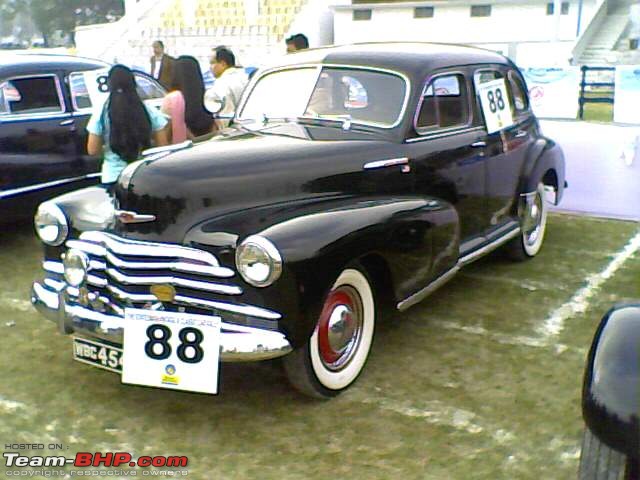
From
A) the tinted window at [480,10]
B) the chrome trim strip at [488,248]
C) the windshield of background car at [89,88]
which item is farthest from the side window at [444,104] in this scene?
the tinted window at [480,10]

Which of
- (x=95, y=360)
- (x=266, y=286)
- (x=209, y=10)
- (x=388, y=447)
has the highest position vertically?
(x=209, y=10)

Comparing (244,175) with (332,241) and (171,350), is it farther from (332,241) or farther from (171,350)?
(171,350)

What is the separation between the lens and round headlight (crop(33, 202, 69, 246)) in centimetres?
385

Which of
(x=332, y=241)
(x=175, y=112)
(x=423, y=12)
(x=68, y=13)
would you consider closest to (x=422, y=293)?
(x=332, y=241)

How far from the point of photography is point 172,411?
3502 mm

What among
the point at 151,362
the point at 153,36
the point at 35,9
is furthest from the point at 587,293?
the point at 35,9

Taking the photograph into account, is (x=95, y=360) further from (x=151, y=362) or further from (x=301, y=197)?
(x=301, y=197)

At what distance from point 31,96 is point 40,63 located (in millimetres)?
312

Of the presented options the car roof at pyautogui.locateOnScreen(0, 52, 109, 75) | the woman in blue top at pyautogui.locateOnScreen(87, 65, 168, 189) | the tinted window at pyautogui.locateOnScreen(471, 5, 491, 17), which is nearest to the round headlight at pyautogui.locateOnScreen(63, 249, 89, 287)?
the woman in blue top at pyautogui.locateOnScreen(87, 65, 168, 189)

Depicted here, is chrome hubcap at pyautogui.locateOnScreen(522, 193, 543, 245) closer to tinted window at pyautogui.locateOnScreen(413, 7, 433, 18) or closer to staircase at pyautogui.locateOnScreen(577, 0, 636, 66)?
staircase at pyautogui.locateOnScreen(577, 0, 636, 66)

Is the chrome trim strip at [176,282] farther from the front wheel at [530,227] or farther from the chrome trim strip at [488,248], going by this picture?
the front wheel at [530,227]

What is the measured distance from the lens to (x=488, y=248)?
4996mm

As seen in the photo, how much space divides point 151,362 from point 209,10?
24.5 metres

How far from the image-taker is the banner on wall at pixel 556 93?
13.2 meters
